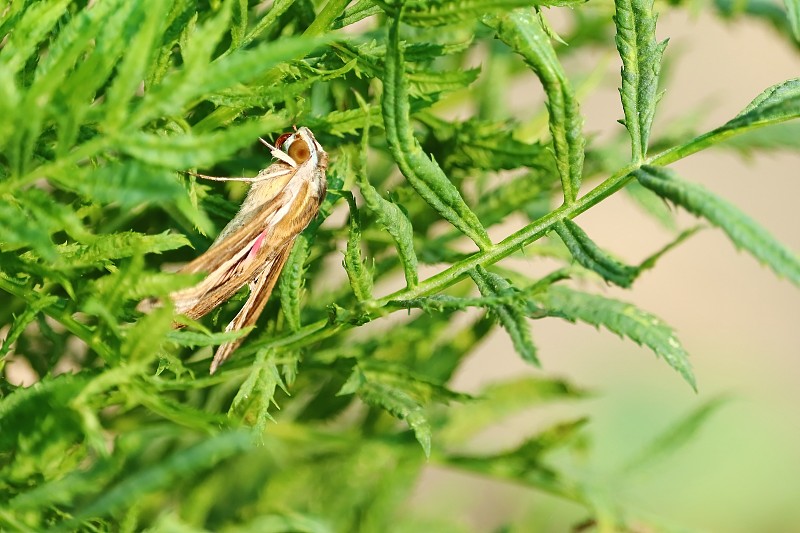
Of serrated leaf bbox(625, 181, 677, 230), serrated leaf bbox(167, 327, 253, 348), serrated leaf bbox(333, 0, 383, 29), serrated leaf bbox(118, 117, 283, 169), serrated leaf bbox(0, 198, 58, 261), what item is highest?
serrated leaf bbox(625, 181, 677, 230)

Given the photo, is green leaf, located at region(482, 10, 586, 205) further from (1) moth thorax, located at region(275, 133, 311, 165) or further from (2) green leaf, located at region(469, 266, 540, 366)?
(1) moth thorax, located at region(275, 133, 311, 165)

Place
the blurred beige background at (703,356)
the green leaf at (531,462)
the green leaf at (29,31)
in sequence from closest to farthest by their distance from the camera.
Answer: the green leaf at (29,31), the green leaf at (531,462), the blurred beige background at (703,356)

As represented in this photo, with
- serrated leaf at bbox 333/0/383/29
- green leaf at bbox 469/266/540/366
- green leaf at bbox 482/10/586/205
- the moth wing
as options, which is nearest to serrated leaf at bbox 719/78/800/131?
green leaf at bbox 482/10/586/205

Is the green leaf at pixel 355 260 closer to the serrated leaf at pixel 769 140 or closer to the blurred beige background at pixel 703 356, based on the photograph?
the serrated leaf at pixel 769 140

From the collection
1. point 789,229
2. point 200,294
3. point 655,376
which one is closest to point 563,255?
point 200,294

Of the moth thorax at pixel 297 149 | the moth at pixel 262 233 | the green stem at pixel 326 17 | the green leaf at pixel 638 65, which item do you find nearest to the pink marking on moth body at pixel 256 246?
the moth at pixel 262 233

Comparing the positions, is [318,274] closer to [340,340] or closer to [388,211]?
[340,340]

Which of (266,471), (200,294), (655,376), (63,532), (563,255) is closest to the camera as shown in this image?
(63,532)
